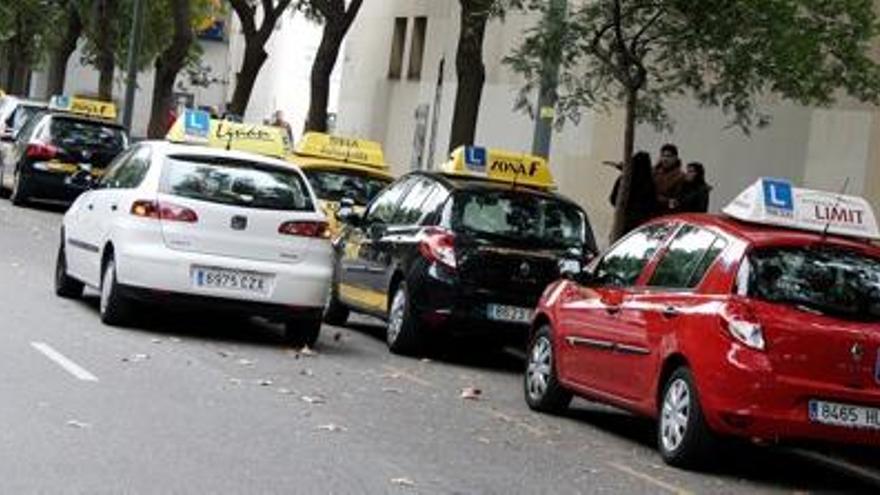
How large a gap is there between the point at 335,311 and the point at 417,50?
2428 cm

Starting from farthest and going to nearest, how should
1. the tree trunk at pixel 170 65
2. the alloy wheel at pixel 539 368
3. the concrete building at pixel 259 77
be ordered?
the concrete building at pixel 259 77 → the tree trunk at pixel 170 65 → the alloy wheel at pixel 539 368

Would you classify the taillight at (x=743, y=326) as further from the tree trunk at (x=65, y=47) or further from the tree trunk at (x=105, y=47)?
the tree trunk at (x=65, y=47)

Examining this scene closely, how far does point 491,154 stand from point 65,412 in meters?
7.23

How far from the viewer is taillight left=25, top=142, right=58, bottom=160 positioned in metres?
26.7

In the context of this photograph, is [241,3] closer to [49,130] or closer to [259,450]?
[49,130]

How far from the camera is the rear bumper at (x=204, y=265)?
499 inches

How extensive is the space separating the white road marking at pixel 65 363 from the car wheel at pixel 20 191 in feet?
52.2

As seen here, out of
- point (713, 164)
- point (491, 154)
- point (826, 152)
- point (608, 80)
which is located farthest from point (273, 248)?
point (713, 164)

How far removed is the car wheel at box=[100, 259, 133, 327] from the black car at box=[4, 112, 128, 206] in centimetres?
1352

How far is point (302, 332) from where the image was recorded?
13438 mm

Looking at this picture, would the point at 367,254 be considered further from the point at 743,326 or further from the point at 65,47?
the point at 65,47

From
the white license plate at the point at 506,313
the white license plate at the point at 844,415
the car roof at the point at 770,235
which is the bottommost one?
the white license plate at the point at 506,313

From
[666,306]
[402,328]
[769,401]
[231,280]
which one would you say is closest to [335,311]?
[402,328]

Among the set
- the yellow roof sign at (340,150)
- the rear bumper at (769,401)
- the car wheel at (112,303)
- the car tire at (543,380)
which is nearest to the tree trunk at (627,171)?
the yellow roof sign at (340,150)
